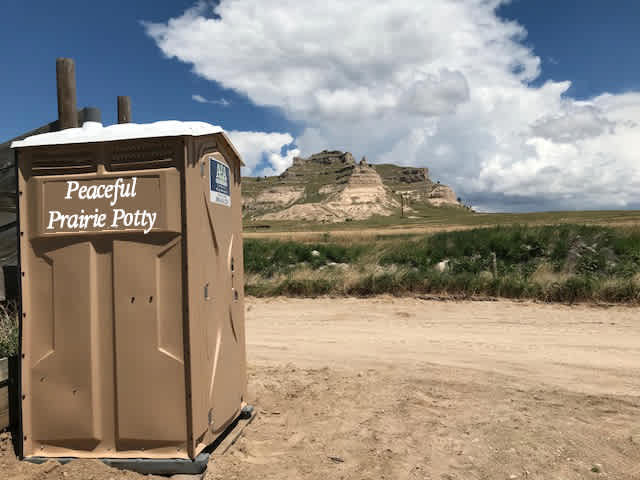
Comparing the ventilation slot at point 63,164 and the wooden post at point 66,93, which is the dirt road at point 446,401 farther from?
the wooden post at point 66,93

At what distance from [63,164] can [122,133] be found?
1.64 ft

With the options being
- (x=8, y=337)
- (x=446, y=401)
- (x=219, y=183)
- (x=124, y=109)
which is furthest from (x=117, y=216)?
(x=446, y=401)

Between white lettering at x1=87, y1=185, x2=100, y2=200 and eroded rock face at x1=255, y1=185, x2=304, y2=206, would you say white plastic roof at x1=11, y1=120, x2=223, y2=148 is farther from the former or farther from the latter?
eroded rock face at x1=255, y1=185, x2=304, y2=206

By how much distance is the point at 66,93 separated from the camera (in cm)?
459

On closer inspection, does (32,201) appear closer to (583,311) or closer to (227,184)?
(227,184)

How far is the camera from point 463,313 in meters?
10.4

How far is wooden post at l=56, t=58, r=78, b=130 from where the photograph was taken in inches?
178

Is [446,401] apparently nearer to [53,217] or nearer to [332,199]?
[53,217]

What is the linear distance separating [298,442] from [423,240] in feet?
43.9

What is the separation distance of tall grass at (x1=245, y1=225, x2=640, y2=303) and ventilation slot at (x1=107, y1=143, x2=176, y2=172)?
964cm

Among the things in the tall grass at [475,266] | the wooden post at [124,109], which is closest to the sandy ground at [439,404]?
the tall grass at [475,266]

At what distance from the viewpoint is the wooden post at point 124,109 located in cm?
504

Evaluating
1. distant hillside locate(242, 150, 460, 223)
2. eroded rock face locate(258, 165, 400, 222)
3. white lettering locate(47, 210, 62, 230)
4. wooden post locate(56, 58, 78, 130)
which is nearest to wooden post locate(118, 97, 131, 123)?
wooden post locate(56, 58, 78, 130)

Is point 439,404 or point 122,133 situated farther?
point 439,404
